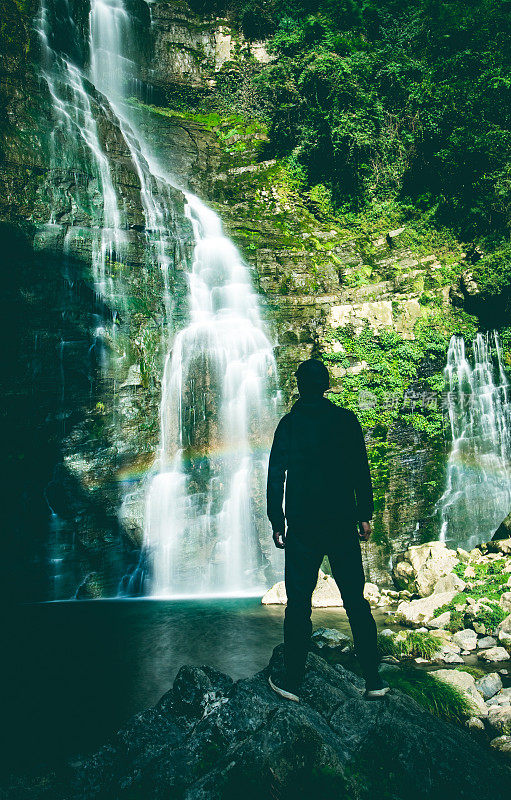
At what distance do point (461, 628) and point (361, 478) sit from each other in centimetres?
509

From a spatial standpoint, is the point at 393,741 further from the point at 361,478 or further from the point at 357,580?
the point at 361,478

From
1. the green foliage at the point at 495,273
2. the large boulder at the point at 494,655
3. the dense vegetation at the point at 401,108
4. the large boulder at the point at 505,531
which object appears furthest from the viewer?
the dense vegetation at the point at 401,108

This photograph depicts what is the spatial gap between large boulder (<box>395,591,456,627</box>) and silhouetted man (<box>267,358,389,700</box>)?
15.8 ft

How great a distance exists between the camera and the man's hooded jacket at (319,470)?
2746 mm

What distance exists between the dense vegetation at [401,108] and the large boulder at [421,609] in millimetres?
7796

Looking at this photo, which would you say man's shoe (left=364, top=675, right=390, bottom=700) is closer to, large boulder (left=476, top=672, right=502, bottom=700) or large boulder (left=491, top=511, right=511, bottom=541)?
large boulder (left=476, top=672, right=502, bottom=700)

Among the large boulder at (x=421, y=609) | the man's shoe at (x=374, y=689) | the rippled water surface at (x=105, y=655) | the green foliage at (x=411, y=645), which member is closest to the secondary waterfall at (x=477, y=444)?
the large boulder at (x=421, y=609)

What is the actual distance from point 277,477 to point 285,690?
4.09 feet

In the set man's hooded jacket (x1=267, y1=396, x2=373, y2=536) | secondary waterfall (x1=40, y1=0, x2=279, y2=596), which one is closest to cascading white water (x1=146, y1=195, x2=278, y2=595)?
secondary waterfall (x1=40, y1=0, x2=279, y2=596)

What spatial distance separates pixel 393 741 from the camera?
262 cm

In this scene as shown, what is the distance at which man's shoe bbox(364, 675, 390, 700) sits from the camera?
2814 millimetres

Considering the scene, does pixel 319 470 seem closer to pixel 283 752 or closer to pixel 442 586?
pixel 283 752

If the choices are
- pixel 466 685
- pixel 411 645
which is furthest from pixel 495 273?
pixel 466 685

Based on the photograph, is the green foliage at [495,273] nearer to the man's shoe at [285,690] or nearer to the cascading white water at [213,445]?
the cascading white water at [213,445]
